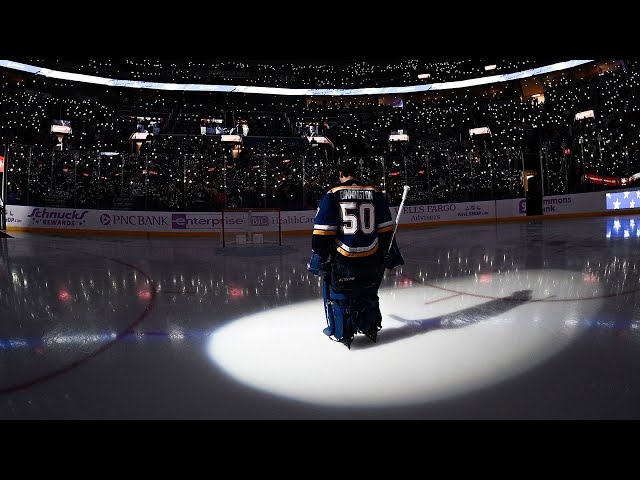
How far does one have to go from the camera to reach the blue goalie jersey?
10.8 ft

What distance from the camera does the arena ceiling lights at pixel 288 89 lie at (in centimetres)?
2745

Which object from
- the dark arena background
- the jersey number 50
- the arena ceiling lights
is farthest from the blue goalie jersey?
the arena ceiling lights

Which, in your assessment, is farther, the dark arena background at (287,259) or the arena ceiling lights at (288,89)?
the arena ceiling lights at (288,89)

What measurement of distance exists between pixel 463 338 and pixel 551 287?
100 inches

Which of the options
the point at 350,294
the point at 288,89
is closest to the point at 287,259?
the point at 350,294

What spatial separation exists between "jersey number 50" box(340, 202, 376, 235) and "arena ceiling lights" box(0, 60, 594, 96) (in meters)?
28.7

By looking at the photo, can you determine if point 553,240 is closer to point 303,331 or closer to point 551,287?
point 551,287

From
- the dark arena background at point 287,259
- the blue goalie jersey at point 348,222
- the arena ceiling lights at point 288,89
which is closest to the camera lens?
the dark arena background at point 287,259

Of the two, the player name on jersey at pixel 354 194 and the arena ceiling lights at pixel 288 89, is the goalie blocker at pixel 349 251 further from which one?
the arena ceiling lights at pixel 288 89

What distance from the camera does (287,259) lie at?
8945mm

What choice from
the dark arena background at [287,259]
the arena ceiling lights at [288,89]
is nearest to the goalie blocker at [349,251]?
the dark arena background at [287,259]

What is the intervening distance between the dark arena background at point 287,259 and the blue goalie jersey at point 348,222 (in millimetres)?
291

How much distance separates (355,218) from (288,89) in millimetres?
31402

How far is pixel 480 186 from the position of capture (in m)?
17.5
